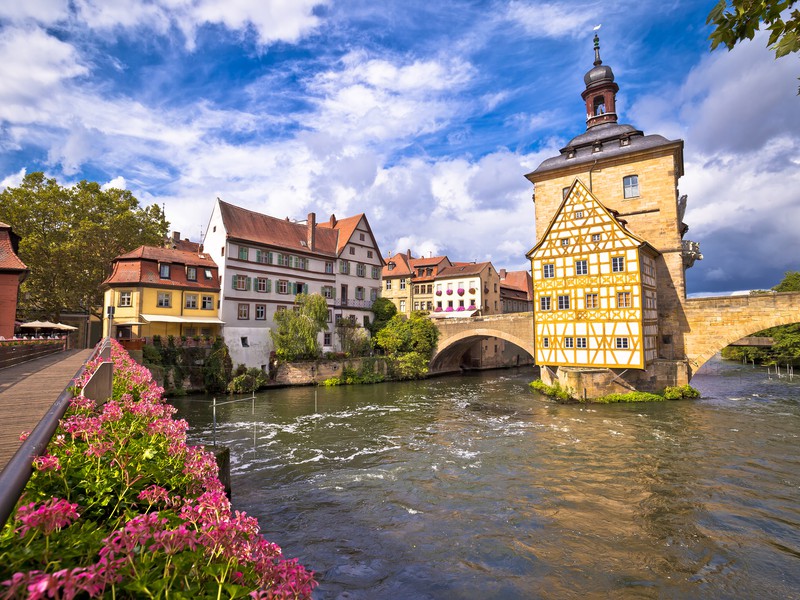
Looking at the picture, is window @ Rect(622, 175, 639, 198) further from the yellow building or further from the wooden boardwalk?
the wooden boardwalk

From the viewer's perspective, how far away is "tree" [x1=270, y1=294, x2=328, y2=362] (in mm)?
29828

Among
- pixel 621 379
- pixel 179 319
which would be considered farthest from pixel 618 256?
pixel 179 319

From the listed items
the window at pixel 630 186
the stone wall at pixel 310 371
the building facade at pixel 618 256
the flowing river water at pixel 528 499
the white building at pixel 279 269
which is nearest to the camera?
the flowing river water at pixel 528 499

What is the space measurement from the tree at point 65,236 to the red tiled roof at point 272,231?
7502 mm

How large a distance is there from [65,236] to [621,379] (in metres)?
37.9

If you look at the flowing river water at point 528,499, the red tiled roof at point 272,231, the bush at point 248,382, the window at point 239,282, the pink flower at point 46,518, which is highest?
the red tiled roof at point 272,231

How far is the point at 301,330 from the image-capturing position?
30.0m

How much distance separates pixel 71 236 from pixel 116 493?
3472cm

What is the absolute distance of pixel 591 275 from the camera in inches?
978

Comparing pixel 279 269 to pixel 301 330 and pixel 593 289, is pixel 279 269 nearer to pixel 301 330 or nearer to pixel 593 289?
pixel 301 330

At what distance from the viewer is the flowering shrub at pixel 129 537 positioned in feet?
6.00

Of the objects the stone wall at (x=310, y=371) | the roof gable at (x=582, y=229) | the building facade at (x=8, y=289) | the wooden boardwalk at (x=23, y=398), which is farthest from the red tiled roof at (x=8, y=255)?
the roof gable at (x=582, y=229)

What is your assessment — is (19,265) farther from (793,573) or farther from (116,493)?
(793,573)

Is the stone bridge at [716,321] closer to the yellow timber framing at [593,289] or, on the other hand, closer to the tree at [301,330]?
the yellow timber framing at [593,289]
